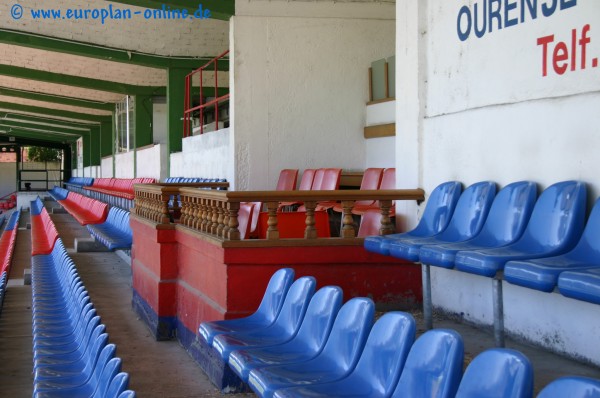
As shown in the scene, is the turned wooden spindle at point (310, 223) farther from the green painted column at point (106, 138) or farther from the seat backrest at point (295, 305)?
the green painted column at point (106, 138)

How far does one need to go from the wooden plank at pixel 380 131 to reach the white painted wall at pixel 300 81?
17cm

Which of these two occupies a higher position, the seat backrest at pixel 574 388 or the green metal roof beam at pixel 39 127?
the green metal roof beam at pixel 39 127

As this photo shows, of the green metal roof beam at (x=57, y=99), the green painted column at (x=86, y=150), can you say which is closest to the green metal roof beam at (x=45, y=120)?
the green painted column at (x=86, y=150)

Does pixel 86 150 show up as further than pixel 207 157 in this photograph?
Yes

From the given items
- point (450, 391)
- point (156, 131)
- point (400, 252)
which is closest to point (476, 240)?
point (400, 252)

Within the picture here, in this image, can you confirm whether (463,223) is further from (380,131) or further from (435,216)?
(380,131)

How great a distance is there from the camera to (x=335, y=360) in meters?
3.09

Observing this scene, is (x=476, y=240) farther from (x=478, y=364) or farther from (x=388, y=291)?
(x=478, y=364)

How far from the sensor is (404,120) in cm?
585

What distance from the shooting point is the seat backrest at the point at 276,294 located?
3967mm

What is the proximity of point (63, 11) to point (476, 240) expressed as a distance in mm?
10847

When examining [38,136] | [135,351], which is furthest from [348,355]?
[38,136]

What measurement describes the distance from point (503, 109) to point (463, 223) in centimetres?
72

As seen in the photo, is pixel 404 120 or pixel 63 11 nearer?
pixel 404 120
